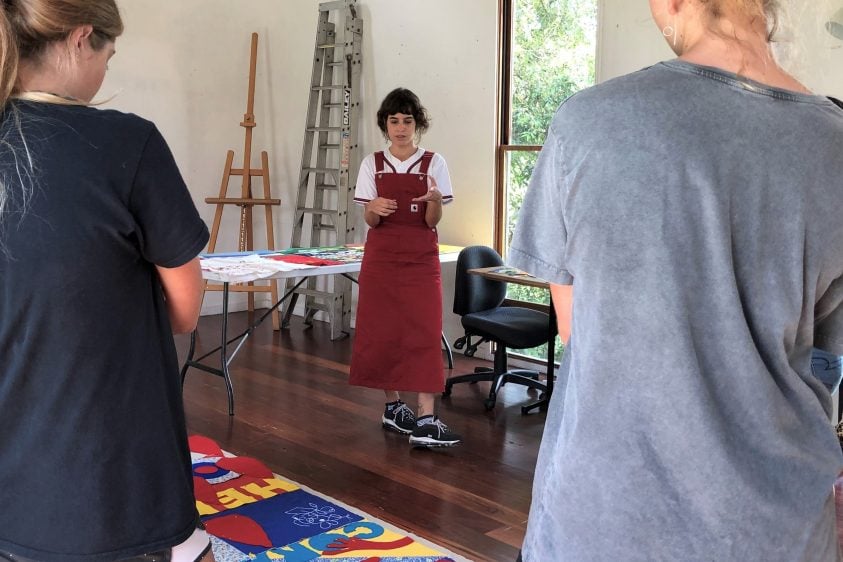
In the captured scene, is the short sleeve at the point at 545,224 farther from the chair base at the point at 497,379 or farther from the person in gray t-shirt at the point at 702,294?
the chair base at the point at 497,379

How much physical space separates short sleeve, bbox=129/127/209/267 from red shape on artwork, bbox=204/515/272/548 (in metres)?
1.98

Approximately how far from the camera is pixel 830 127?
92 cm

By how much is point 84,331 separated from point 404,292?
9.42 ft

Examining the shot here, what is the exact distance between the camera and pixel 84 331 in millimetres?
1193

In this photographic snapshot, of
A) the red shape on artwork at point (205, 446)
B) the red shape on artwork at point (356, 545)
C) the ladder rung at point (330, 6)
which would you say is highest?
the ladder rung at point (330, 6)

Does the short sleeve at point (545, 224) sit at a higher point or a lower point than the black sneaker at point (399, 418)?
higher

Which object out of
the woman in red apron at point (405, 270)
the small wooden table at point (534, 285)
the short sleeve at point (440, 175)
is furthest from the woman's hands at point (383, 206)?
the small wooden table at point (534, 285)

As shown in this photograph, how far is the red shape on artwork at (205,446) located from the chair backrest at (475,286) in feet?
5.16

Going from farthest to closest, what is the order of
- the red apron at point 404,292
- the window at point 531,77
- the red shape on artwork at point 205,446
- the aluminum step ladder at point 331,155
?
the aluminum step ladder at point 331,155
the window at point 531,77
the red apron at point 404,292
the red shape on artwork at point 205,446

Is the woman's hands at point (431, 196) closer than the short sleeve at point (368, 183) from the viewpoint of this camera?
Yes

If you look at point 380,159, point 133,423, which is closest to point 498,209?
point 380,159

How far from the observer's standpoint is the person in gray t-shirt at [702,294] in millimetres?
890

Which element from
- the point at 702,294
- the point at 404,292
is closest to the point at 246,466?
the point at 404,292

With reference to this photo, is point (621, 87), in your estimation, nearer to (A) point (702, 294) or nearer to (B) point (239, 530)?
(A) point (702, 294)
